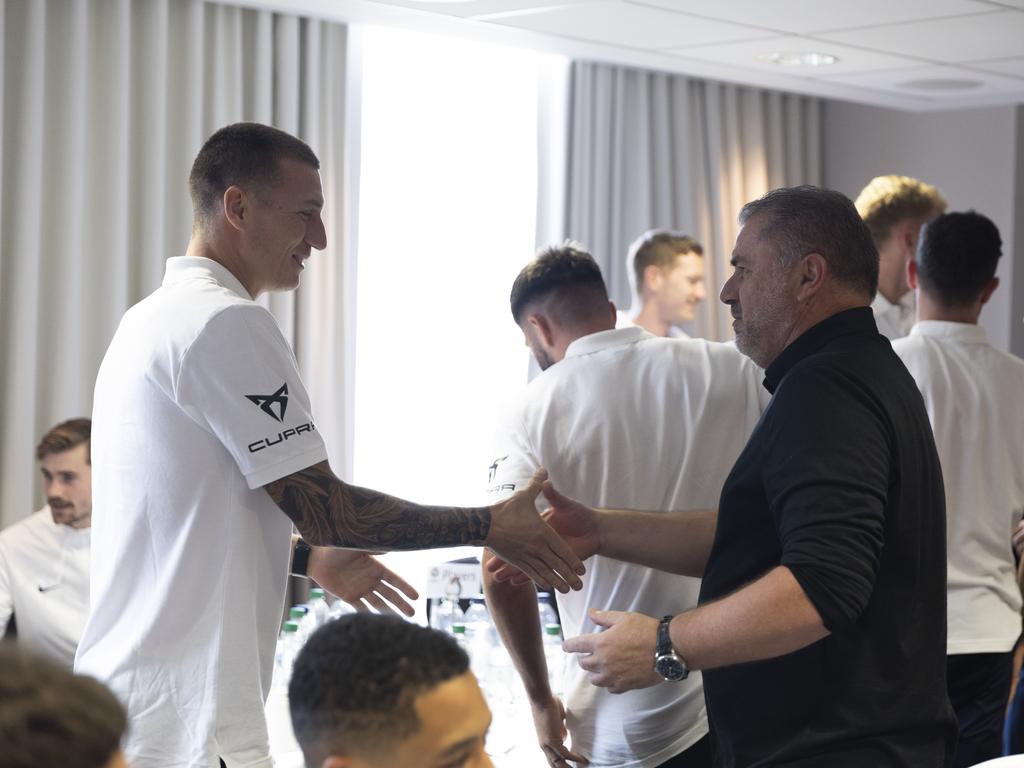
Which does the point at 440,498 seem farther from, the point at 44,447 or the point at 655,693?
the point at 655,693

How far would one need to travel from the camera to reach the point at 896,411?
1.72 m

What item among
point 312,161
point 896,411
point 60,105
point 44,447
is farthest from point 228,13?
point 896,411

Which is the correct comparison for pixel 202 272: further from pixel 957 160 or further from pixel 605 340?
pixel 957 160

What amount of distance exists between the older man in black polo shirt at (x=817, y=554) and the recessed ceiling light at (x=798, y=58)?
3676 millimetres

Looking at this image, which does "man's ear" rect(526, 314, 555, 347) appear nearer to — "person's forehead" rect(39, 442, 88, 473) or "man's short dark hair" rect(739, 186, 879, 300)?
"man's short dark hair" rect(739, 186, 879, 300)

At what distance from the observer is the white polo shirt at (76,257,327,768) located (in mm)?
1905

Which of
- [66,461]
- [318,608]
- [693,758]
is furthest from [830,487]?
[66,461]

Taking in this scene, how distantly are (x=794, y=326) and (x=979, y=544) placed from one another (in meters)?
1.44

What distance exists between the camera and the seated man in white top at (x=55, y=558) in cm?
387

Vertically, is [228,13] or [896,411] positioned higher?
[228,13]

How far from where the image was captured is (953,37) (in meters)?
4.86

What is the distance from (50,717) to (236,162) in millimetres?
1474

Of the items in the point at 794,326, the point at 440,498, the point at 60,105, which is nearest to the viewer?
the point at 794,326

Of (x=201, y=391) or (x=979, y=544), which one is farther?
(x=979, y=544)
